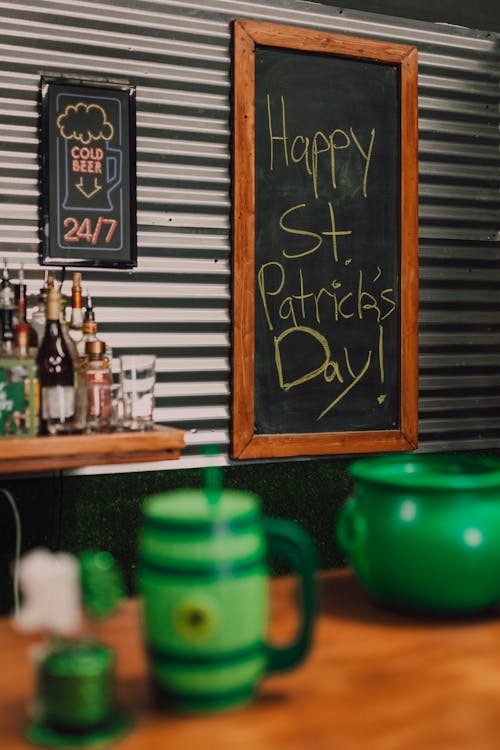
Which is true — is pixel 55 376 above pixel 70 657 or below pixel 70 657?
above

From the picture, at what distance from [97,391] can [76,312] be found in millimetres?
320

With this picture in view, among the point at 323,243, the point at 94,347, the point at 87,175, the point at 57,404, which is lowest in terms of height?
the point at 57,404

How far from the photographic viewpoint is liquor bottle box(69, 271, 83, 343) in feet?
8.26

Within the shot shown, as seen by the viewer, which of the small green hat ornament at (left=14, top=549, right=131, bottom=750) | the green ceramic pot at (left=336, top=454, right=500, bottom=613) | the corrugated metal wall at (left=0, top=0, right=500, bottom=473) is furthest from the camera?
the corrugated metal wall at (left=0, top=0, right=500, bottom=473)

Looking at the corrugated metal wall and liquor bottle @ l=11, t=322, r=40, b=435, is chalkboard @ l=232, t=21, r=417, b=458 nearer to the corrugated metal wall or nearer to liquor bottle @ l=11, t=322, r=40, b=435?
the corrugated metal wall

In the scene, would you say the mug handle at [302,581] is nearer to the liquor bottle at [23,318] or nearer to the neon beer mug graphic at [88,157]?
the liquor bottle at [23,318]

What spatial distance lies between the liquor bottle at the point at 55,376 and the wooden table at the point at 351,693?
1.18 metres

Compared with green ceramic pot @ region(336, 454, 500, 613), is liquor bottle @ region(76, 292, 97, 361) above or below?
above

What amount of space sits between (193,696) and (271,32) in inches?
108

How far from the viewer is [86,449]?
89.1 inches

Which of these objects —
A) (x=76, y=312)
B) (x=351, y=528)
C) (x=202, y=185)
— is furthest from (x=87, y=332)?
(x=351, y=528)

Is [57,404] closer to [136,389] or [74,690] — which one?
[136,389]

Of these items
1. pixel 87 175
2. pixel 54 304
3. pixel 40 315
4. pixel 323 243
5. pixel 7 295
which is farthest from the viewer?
pixel 323 243

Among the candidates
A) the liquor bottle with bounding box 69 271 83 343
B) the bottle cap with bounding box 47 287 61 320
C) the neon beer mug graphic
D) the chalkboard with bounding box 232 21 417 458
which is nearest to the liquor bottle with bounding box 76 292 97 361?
the liquor bottle with bounding box 69 271 83 343
